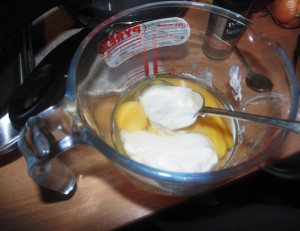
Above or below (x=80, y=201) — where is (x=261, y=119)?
above

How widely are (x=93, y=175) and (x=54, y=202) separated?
7 centimetres

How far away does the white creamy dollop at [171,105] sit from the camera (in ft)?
1.61

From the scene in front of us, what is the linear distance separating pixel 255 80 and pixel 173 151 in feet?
0.72

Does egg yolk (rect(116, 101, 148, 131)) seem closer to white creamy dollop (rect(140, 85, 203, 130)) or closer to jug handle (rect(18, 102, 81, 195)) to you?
white creamy dollop (rect(140, 85, 203, 130))

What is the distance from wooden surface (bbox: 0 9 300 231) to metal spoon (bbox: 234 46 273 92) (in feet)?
0.79

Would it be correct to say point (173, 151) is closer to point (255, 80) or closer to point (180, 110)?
point (180, 110)

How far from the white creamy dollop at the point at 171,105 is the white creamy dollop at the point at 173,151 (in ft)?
0.08

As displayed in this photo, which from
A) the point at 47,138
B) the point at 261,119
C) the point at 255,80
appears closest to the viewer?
the point at 47,138

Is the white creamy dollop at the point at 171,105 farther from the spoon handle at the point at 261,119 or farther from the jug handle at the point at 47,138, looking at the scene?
the jug handle at the point at 47,138

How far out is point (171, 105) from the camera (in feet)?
1.67

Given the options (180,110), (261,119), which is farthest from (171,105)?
(261,119)

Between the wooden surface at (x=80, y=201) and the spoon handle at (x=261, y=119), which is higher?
the spoon handle at (x=261, y=119)

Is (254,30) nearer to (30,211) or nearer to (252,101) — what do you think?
(252,101)

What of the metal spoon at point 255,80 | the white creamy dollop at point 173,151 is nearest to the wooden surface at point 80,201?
the white creamy dollop at point 173,151
